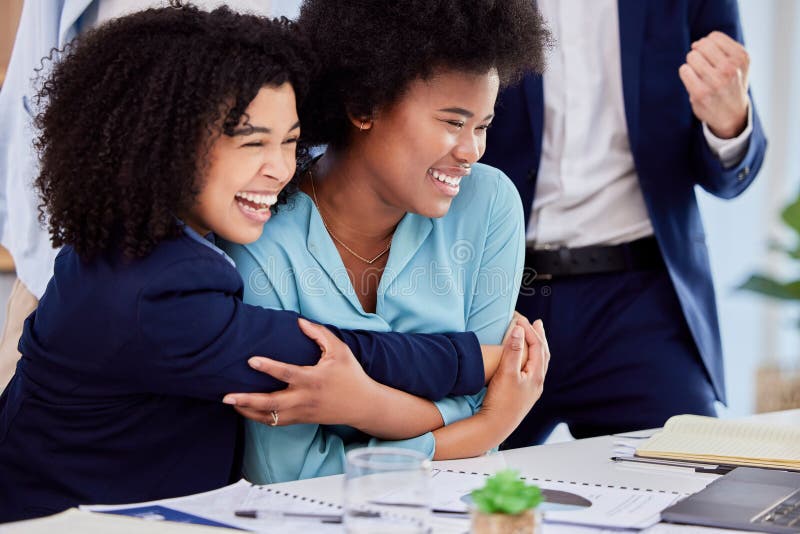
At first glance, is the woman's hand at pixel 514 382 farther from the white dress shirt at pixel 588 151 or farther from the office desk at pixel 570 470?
the white dress shirt at pixel 588 151

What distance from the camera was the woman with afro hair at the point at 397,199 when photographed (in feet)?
5.39

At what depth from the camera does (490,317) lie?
71.1 inches

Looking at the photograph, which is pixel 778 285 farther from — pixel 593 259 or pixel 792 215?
pixel 593 259

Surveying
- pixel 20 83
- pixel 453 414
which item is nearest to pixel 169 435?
pixel 453 414

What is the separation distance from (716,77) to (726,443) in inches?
28.8

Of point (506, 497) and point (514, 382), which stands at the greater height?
point (514, 382)

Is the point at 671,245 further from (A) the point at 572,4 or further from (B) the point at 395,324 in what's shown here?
(B) the point at 395,324

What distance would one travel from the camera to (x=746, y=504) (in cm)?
132

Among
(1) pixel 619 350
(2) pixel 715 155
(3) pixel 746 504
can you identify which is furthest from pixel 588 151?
(3) pixel 746 504

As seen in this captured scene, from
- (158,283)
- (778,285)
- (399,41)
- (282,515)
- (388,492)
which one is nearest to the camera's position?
(388,492)

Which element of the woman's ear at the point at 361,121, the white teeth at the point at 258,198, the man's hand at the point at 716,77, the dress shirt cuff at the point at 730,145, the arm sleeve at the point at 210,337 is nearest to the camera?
the arm sleeve at the point at 210,337

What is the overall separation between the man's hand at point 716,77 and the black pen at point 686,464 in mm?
796

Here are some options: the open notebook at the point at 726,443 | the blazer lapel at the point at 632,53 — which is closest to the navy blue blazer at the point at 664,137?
the blazer lapel at the point at 632,53

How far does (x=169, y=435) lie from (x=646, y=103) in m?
1.23
